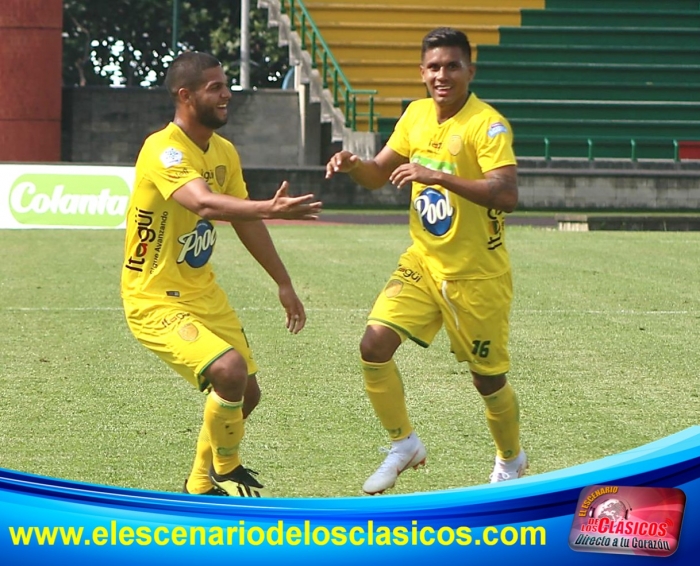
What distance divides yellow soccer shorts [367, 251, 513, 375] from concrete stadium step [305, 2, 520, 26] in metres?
27.1

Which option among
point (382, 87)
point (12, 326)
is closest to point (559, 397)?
point (12, 326)

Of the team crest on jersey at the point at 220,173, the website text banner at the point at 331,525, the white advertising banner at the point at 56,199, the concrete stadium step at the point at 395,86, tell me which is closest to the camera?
the website text banner at the point at 331,525

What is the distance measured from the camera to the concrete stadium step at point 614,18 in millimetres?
32500

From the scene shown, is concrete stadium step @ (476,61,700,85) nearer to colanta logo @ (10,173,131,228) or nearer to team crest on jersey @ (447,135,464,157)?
colanta logo @ (10,173,131,228)

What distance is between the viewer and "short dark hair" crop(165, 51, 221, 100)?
5188mm

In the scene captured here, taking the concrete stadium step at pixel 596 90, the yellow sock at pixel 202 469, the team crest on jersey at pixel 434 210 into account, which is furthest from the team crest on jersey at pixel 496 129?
the concrete stadium step at pixel 596 90

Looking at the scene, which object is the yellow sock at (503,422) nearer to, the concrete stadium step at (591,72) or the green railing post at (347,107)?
the green railing post at (347,107)

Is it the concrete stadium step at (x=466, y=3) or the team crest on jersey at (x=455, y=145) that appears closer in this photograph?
the team crest on jersey at (x=455, y=145)

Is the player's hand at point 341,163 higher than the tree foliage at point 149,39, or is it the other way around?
the tree foliage at point 149,39

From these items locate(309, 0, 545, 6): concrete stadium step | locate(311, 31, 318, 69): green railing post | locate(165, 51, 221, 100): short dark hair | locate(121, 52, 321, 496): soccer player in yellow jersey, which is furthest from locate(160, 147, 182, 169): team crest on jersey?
locate(309, 0, 545, 6): concrete stadium step

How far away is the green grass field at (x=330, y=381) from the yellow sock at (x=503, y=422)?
0.72ft

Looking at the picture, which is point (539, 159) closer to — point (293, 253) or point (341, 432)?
point (293, 253)

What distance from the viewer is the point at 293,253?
56.6 ft

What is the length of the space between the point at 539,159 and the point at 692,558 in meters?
26.6
